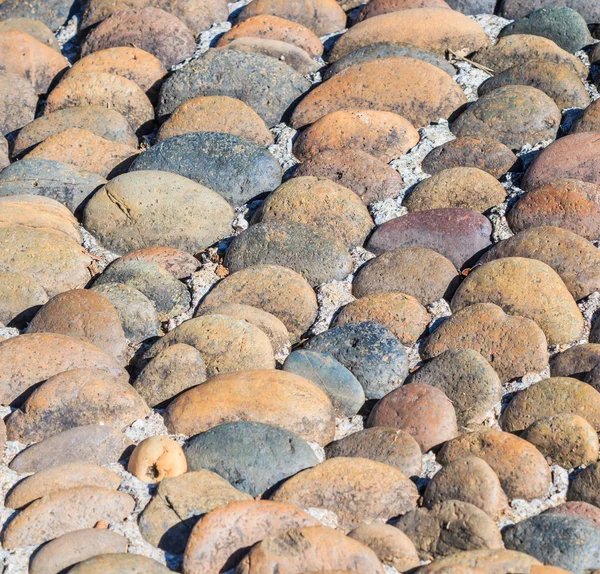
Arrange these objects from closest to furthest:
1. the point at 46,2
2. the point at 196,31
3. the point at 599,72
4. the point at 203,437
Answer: the point at 203,437
the point at 599,72
the point at 196,31
the point at 46,2

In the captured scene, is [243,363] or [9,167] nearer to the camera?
[243,363]

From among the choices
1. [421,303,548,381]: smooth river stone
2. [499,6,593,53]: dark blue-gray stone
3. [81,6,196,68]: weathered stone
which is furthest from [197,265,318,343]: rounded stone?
[499,6,593,53]: dark blue-gray stone

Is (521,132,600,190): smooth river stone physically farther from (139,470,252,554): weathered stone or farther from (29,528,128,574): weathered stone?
(29,528,128,574): weathered stone

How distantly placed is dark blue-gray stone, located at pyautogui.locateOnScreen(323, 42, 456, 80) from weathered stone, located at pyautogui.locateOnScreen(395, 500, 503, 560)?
2710 millimetres

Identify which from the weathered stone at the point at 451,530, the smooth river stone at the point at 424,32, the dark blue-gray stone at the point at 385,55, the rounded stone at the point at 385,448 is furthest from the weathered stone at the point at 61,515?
the smooth river stone at the point at 424,32

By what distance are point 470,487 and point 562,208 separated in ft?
4.87

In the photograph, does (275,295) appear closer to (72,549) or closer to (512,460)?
(512,460)

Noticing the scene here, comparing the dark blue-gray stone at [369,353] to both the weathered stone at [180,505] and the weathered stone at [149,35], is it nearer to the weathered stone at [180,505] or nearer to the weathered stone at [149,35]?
the weathered stone at [180,505]

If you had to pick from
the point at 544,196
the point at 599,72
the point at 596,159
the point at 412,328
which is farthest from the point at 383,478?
the point at 599,72

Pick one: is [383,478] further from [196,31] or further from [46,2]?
[46,2]

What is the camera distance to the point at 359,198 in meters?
3.84

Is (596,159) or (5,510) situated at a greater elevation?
(596,159)

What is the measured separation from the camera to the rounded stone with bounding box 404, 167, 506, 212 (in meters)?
3.79

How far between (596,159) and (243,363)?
172 centimetres
